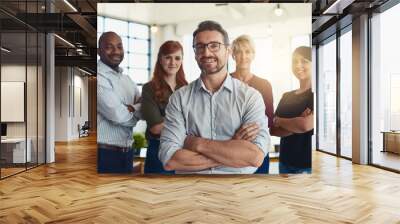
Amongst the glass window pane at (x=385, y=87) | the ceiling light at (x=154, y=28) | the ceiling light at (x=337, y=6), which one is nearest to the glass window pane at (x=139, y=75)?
the ceiling light at (x=154, y=28)

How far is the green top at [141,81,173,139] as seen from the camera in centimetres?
643

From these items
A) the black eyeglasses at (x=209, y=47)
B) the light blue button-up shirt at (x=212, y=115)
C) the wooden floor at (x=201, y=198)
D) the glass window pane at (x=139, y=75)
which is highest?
the black eyeglasses at (x=209, y=47)

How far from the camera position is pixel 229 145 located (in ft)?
20.6

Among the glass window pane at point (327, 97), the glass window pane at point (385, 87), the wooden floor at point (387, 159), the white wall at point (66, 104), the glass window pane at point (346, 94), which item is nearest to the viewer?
the glass window pane at point (385, 87)

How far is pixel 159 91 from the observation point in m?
6.48

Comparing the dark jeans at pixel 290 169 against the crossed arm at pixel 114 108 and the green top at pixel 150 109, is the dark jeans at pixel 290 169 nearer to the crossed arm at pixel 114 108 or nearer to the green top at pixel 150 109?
the green top at pixel 150 109

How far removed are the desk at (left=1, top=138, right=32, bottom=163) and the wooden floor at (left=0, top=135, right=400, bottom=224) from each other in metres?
0.36

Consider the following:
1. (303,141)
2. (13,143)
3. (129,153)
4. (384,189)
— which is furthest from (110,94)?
(384,189)

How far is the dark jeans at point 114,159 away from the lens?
259 inches

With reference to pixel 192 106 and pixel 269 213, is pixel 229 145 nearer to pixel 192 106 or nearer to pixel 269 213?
pixel 192 106

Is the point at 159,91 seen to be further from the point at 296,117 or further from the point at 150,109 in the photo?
the point at 296,117

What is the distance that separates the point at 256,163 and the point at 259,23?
228 centimetres

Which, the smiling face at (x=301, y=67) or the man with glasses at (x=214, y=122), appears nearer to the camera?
the man with glasses at (x=214, y=122)

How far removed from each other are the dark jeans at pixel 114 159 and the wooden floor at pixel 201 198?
0.45 feet
